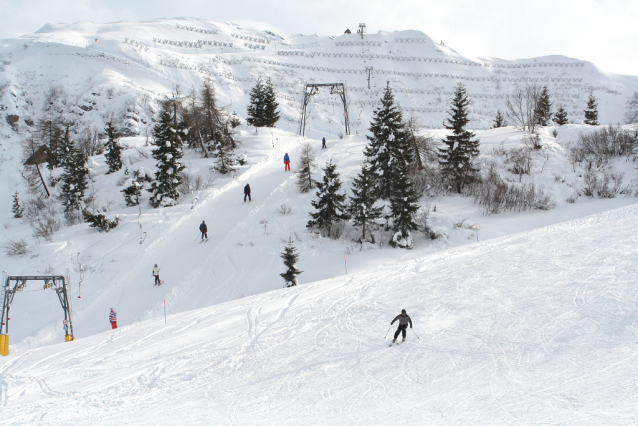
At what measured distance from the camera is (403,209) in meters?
24.3

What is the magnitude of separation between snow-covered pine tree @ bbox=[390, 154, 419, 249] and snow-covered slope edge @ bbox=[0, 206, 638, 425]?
7419 millimetres

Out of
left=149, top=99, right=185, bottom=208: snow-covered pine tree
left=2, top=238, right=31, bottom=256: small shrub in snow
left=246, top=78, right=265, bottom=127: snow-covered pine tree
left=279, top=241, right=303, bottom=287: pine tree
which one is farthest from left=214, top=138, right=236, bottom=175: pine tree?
left=279, top=241, right=303, bottom=287: pine tree

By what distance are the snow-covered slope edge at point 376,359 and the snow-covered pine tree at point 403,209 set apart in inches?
292

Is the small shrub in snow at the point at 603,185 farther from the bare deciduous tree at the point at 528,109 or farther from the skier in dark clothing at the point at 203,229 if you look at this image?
the skier in dark clothing at the point at 203,229

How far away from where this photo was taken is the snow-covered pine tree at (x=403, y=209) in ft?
78.1

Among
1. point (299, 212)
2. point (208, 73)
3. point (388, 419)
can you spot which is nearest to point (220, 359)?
point (388, 419)

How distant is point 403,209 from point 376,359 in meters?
15.3

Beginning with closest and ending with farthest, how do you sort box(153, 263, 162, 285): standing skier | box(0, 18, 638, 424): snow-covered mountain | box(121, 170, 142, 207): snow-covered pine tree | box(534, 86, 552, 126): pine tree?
box(0, 18, 638, 424): snow-covered mountain, box(153, 263, 162, 285): standing skier, box(121, 170, 142, 207): snow-covered pine tree, box(534, 86, 552, 126): pine tree

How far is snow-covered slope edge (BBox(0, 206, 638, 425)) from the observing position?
25.5ft

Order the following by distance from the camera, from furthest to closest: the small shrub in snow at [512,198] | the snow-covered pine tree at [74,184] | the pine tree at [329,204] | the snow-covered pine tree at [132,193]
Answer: the snow-covered pine tree at [74,184]
the snow-covered pine tree at [132,193]
the small shrub in snow at [512,198]
the pine tree at [329,204]

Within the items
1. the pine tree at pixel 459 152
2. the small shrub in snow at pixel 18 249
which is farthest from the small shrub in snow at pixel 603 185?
the small shrub in snow at pixel 18 249

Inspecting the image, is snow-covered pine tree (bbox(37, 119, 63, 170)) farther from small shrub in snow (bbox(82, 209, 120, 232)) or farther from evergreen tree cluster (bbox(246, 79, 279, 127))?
small shrub in snow (bbox(82, 209, 120, 232))

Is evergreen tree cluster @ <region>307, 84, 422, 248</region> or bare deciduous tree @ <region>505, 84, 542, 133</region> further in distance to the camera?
bare deciduous tree @ <region>505, 84, 542, 133</region>

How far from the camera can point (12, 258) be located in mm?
25172
